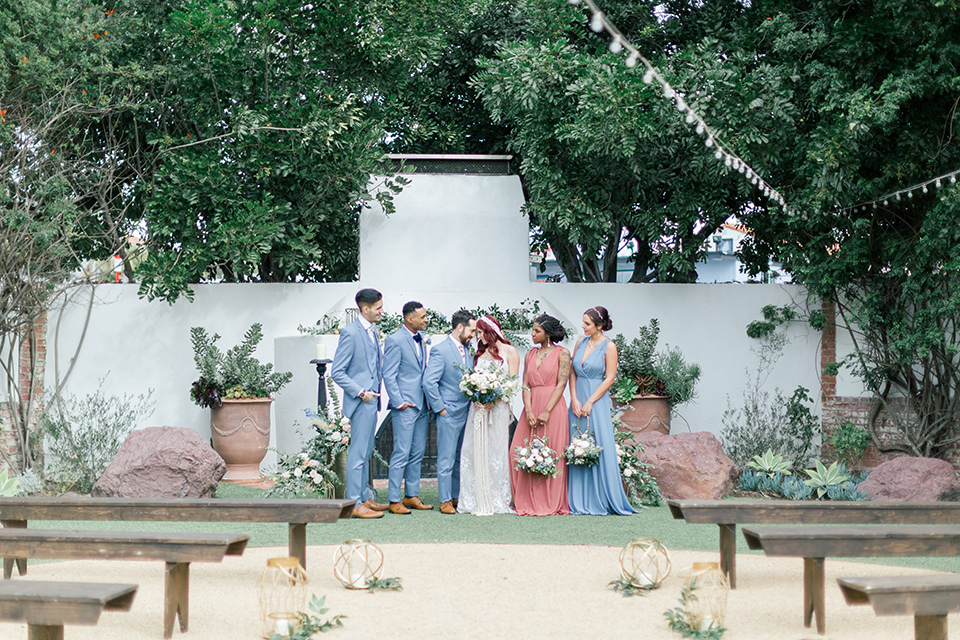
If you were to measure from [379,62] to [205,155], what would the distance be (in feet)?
7.69

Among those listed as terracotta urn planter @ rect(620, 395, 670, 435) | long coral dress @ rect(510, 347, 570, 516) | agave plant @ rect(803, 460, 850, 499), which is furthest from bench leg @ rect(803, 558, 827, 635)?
terracotta urn planter @ rect(620, 395, 670, 435)

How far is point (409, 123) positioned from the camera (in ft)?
42.1

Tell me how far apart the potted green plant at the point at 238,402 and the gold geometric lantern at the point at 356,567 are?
187 inches

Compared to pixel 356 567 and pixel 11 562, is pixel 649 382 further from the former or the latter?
pixel 11 562

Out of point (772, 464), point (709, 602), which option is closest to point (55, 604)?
point (709, 602)

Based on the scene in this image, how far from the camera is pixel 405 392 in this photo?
8.09 m

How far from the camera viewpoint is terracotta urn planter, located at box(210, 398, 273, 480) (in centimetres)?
997

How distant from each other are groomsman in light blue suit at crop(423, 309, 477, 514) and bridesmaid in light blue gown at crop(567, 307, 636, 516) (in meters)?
1.01

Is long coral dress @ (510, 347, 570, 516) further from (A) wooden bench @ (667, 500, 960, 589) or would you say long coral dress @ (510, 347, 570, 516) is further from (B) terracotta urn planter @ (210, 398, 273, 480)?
(B) terracotta urn planter @ (210, 398, 273, 480)

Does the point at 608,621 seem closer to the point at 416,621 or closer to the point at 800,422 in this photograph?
the point at 416,621

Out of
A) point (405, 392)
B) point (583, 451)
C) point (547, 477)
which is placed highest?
point (405, 392)

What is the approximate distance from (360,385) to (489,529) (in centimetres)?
159

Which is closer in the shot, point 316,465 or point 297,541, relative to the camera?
point 297,541

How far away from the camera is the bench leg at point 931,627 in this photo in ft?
12.0
